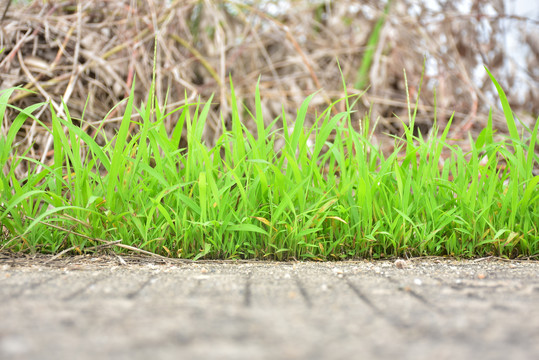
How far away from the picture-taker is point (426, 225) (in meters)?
1.24

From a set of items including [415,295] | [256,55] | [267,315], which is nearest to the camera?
[267,315]

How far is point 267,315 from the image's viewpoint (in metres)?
0.59

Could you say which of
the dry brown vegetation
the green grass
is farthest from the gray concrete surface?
the dry brown vegetation

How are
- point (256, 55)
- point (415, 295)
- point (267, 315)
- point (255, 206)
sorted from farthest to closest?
point (256, 55)
point (255, 206)
point (415, 295)
point (267, 315)

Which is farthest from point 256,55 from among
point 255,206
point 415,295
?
point 415,295

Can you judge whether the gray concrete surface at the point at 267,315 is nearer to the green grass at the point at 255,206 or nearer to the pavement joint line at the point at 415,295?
the pavement joint line at the point at 415,295

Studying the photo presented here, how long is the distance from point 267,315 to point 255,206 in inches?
25.3

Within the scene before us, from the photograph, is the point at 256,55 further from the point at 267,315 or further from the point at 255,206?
the point at 267,315

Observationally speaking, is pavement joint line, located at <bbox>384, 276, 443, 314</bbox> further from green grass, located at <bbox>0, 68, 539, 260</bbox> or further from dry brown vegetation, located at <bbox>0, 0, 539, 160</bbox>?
dry brown vegetation, located at <bbox>0, 0, 539, 160</bbox>

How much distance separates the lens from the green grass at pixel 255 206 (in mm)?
1162

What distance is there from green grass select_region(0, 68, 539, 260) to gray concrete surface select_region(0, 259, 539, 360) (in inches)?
9.2

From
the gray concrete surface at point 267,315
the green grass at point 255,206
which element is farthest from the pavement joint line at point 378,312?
the green grass at point 255,206

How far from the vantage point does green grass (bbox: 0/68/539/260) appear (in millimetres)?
1162

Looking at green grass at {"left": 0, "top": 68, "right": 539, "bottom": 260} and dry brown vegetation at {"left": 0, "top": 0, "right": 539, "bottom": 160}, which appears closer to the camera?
green grass at {"left": 0, "top": 68, "right": 539, "bottom": 260}
